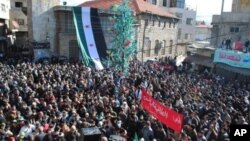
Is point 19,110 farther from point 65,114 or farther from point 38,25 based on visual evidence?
point 38,25

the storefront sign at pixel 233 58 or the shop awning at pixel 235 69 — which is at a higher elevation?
the storefront sign at pixel 233 58

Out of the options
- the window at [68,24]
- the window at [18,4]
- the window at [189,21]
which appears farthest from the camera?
the window at [189,21]

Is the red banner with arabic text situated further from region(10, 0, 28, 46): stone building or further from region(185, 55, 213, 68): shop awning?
region(10, 0, 28, 46): stone building

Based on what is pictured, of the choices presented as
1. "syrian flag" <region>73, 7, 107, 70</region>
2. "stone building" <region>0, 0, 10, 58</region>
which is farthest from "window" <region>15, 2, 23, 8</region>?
"syrian flag" <region>73, 7, 107, 70</region>

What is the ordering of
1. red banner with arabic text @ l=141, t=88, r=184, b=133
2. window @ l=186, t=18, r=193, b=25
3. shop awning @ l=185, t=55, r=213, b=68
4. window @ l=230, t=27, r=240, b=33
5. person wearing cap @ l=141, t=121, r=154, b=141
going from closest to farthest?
red banner with arabic text @ l=141, t=88, r=184, b=133
person wearing cap @ l=141, t=121, r=154, b=141
shop awning @ l=185, t=55, r=213, b=68
window @ l=230, t=27, r=240, b=33
window @ l=186, t=18, r=193, b=25

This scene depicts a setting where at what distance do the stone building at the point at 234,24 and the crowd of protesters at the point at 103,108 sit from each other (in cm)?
1177

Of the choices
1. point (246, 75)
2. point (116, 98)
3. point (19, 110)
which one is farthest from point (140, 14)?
point (19, 110)

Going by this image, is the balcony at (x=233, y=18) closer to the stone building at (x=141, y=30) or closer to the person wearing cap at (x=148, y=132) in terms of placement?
the stone building at (x=141, y=30)

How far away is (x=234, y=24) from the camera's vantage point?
30281 mm

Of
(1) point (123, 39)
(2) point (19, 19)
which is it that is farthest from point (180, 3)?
(1) point (123, 39)

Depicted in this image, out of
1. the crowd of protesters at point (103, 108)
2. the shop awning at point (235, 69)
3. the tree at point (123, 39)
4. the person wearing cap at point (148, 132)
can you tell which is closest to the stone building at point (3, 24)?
the tree at point (123, 39)

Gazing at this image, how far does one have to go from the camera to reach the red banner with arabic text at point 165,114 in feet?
30.3

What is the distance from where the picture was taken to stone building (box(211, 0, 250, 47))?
29.5 metres

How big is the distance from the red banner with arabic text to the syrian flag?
9.20 meters
